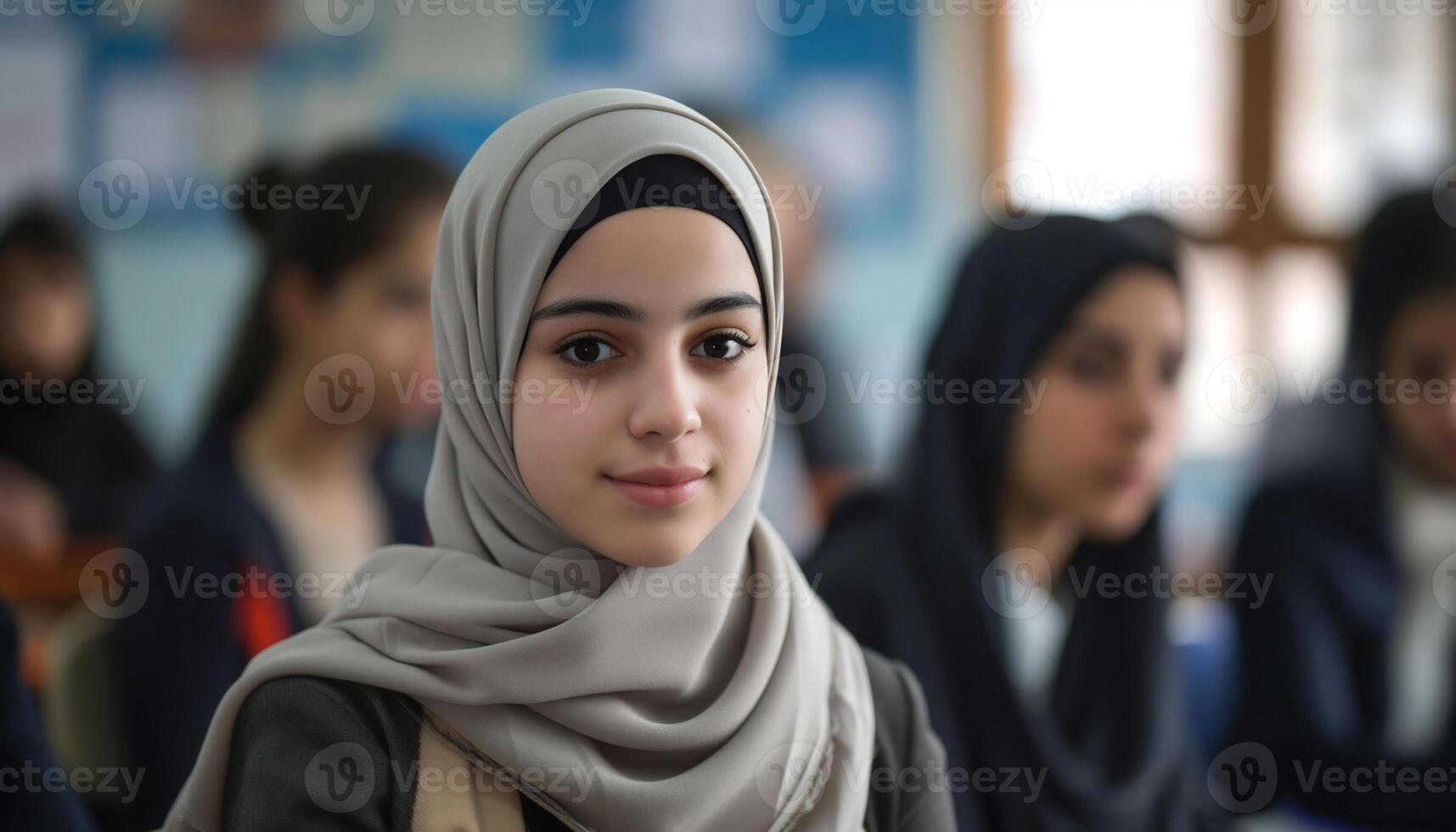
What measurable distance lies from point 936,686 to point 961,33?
2.72 m

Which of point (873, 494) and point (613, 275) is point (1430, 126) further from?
point (613, 275)

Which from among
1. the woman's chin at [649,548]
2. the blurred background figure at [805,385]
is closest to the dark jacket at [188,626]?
the woman's chin at [649,548]

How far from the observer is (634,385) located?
0.93m

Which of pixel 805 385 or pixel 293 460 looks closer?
pixel 293 460

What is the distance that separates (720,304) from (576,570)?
24 cm

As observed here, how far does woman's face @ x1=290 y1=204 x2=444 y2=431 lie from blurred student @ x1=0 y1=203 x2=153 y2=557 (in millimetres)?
1453

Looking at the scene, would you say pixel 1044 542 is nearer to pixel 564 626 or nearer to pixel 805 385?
pixel 564 626

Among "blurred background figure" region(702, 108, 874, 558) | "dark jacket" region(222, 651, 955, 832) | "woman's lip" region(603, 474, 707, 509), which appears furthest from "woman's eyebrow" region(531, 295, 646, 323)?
"blurred background figure" region(702, 108, 874, 558)

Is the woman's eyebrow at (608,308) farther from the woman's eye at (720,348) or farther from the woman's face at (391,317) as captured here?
the woman's face at (391,317)

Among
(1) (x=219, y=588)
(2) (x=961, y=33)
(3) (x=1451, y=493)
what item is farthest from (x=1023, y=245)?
(2) (x=961, y=33)

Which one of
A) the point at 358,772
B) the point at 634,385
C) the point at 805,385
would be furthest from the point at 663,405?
the point at 805,385

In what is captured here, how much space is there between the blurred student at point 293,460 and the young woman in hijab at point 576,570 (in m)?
0.90

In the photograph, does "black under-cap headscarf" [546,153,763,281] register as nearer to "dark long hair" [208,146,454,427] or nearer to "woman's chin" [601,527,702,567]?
"woman's chin" [601,527,702,567]

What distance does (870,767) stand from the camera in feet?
3.59
